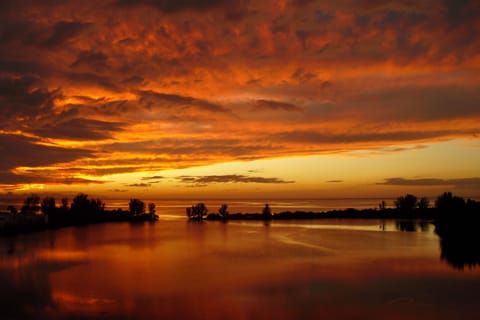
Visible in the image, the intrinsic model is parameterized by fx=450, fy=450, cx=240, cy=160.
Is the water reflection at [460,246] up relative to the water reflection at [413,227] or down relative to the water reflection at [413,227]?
up

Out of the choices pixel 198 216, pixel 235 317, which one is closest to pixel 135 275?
pixel 235 317

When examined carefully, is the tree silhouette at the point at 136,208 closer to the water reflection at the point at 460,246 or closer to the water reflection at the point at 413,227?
the water reflection at the point at 413,227

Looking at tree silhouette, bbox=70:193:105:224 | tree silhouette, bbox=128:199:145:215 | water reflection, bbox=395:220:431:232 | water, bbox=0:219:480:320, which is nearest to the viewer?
water, bbox=0:219:480:320

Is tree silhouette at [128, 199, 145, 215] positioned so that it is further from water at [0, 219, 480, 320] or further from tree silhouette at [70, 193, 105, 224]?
Result: water at [0, 219, 480, 320]

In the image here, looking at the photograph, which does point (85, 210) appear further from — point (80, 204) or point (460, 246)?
point (460, 246)

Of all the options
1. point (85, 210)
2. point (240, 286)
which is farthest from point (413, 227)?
point (85, 210)

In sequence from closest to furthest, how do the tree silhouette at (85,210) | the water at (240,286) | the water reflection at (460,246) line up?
1. the water at (240,286)
2. the water reflection at (460,246)
3. the tree silhouette at (85,210)

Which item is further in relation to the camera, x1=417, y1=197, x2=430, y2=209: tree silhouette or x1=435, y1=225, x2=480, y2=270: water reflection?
x1=417, y1=197, x2=430, y2=209: tree silhouette

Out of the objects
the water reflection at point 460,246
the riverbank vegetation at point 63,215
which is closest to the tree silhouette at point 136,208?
the riverbank vegetation at point 63,215

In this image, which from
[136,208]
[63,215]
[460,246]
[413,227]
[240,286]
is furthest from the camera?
[136,208]

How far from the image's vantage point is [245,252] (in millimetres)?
18844

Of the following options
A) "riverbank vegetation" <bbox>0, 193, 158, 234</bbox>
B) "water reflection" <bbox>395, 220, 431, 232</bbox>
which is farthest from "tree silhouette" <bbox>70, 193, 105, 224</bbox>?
"water reflection" <bbox>395, 220, 431, 232</bbox>

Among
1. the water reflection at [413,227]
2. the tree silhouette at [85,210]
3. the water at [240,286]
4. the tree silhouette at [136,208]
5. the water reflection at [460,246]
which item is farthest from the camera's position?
the tree silhouette at [136,208]

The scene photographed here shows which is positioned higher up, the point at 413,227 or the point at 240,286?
the point at 240,286
